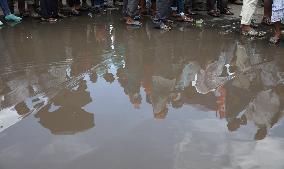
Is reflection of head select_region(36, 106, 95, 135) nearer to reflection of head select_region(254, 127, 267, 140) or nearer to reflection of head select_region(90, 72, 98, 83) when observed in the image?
reflection of head select_region(90, 72, 98, 83)

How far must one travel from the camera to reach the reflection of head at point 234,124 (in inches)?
163

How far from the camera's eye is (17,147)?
3.77m

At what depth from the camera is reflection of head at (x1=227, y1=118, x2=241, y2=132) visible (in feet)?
13.6

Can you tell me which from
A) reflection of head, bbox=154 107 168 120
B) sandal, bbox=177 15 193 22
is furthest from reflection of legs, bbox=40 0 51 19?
reflection of head, bbox=154 107 168 120

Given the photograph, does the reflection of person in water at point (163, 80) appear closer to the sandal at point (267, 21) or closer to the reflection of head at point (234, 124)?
the reflection of head at point (234, 124)

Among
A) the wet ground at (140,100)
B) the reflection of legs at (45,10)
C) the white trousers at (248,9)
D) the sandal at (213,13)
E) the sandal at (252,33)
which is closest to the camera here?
the wet ground at (140,100)

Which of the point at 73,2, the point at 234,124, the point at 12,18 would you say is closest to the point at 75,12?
the point at 73,2

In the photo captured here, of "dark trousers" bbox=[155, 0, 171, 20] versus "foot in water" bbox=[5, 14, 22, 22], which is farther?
"foot in water" bbox=[5, 14, 22, 22]

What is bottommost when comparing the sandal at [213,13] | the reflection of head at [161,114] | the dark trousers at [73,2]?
the reflection of head at [161,114]

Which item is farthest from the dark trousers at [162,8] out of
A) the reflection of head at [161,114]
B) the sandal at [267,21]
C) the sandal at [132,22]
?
the reflection of head at [161,114]

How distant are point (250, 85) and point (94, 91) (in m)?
1.98

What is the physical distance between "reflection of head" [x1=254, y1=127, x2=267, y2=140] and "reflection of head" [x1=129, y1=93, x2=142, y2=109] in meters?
1.36

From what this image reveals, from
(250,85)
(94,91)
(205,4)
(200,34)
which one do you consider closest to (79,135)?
(94,91)

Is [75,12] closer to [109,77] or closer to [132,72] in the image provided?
[132,72]
